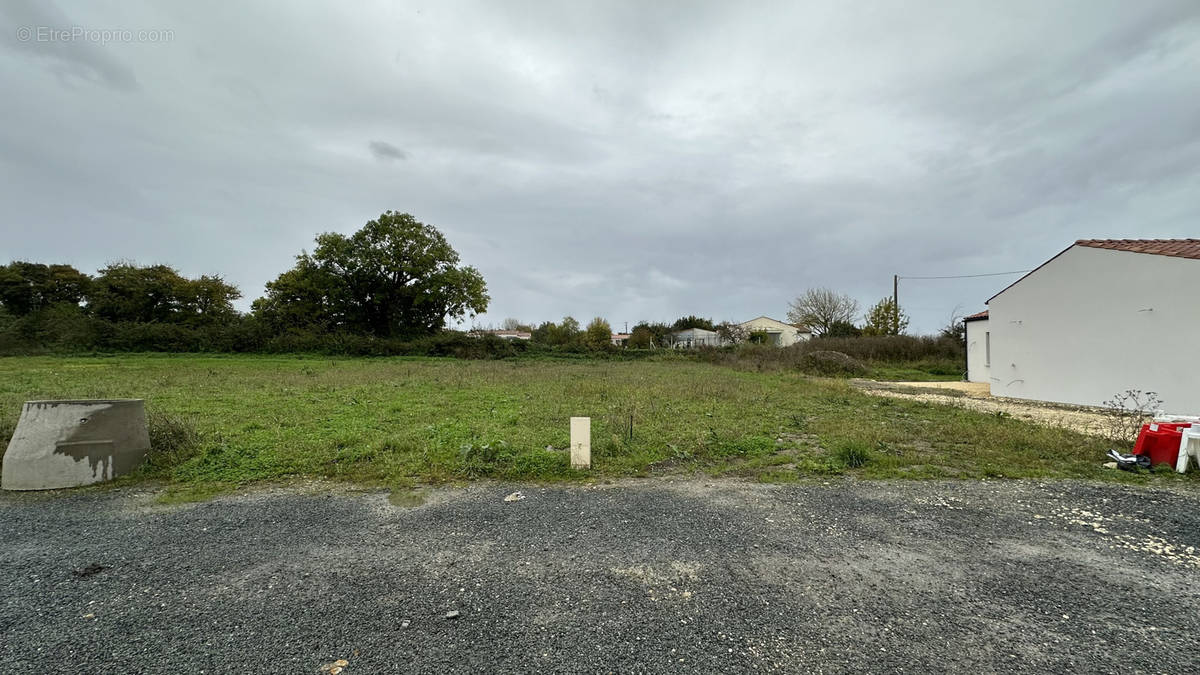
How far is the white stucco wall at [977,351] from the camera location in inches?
703

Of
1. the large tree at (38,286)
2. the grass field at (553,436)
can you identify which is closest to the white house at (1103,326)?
the grass field at (553,436)

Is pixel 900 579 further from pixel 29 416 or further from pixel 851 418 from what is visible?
pixel 29 416

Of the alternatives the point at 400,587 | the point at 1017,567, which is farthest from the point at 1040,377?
the point at 400,587

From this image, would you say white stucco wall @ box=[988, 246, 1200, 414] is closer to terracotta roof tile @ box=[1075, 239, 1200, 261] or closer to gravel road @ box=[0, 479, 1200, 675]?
terracotta roof tile @ box=[1075, 239, 1200, 261]

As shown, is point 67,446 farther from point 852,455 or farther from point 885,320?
point 885,320

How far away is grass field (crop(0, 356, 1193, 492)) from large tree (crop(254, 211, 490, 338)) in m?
23.7

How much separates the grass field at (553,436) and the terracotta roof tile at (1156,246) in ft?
15.7

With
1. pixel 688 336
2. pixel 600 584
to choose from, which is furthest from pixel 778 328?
pixel 600 584

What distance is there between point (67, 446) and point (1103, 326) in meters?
17.4

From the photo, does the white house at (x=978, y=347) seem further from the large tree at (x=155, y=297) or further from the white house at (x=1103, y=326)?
the large tree at (x=155, y=297)

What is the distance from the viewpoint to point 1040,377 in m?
11.9

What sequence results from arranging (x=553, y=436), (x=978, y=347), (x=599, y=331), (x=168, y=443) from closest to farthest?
(x=168, y=443) < (x=553, y=436) < (x=978, y=347) < (x=599, y=331)

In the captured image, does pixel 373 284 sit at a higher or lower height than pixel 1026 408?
higher

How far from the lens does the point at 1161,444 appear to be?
18.1 feet
